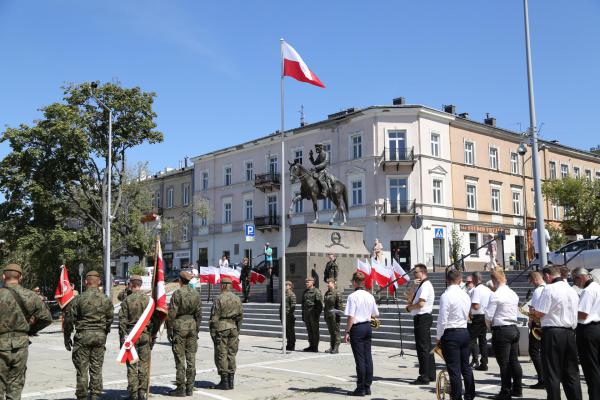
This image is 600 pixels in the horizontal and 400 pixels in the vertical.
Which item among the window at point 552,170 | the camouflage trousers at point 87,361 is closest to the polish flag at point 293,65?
the camouflage trousers at point 87,361

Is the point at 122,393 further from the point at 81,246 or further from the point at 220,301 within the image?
the point at 81,246

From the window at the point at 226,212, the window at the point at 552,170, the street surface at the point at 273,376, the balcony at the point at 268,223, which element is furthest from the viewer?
the window at the point at 226,212

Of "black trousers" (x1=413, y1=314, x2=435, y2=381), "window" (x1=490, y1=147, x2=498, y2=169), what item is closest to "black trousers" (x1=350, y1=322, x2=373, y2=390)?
"black trousers" (x1=413, y1=314, x2=435, y2=381)

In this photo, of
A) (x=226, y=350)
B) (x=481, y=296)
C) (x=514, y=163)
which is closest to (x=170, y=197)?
(x=514, y=163)

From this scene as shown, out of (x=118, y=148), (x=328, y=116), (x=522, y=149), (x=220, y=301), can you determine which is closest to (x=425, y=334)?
(x=220, y=301)

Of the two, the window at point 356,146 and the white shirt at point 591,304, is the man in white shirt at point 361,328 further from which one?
the window at point 356,146

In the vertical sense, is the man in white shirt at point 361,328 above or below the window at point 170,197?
below

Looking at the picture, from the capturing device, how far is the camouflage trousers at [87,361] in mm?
8086

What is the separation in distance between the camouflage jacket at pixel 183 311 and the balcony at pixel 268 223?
38.6m

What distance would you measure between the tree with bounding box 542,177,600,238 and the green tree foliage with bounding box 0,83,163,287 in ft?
95.0

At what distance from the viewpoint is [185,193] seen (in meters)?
59.3

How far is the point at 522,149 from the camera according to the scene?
20219 mm

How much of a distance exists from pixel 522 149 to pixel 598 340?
13.9 m

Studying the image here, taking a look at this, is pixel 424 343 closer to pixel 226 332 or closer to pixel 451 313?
pixel 451 313
